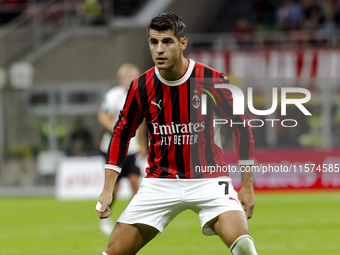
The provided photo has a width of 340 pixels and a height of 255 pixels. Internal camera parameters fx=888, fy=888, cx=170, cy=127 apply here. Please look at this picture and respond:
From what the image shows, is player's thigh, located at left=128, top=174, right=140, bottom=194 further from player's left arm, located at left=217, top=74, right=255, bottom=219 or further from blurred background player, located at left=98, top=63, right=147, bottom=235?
player's left arm, located at left=217, top=74, right=255, bottom=219

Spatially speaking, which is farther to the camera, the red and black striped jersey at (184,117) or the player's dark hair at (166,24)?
the red and black striped jersey at (184,117)

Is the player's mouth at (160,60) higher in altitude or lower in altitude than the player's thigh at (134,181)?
higher

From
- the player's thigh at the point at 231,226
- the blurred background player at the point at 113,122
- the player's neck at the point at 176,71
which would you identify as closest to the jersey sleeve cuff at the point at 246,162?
the player's thigh at the point at 231,226

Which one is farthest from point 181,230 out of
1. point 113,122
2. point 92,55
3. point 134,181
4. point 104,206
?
point 92,55

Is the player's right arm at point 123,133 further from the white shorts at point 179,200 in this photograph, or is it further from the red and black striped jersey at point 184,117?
the white shorts at point 179,200

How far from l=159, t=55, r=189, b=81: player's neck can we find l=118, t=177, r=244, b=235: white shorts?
0.68m

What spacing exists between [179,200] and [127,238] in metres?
0.42

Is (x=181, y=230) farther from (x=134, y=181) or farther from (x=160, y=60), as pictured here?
(x=160, y=60)

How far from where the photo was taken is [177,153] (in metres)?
5.92

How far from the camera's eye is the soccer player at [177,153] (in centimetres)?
583

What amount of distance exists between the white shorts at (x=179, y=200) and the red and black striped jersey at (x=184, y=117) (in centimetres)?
6

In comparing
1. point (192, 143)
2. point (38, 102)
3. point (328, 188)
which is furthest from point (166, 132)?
point (38, 102)

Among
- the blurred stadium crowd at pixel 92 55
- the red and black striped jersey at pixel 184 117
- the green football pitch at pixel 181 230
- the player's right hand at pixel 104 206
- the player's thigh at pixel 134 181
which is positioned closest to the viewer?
the player's right hand at pixel 104 206

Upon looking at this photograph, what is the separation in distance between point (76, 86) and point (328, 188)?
703 centimetres
